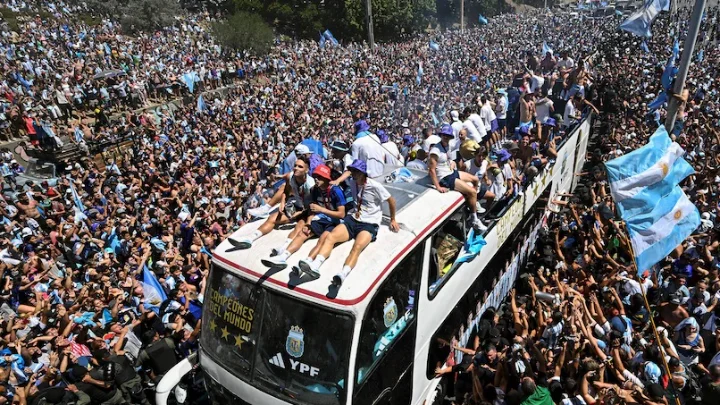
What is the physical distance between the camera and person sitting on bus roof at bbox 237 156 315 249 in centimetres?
535

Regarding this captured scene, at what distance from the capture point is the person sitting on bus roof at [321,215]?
496cm

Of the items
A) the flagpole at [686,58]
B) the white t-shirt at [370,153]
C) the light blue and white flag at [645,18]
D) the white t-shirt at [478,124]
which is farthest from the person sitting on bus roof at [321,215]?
the light blue and white flag at [645,18]

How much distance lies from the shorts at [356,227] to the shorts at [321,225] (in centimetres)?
19

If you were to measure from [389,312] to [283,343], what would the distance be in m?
1.06

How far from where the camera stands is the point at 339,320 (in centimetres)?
415

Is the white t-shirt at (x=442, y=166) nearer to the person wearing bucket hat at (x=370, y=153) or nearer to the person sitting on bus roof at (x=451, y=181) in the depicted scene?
the person sitting on bus roof at (x=451, y=181)

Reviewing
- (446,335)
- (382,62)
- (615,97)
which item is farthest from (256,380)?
(382,62)

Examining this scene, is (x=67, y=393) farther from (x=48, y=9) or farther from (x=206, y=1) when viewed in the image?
(x=206, y=1)

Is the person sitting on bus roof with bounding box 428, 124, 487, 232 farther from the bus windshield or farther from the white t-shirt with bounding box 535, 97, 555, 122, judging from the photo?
the white t-shirt with bounding box 535, 97, 555, 122

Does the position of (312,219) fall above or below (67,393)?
above

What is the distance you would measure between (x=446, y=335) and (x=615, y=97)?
12.8 meters

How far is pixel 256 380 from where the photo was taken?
437 cm

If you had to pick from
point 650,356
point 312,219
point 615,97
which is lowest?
point 650,356

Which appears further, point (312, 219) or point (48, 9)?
point (48, 9)
